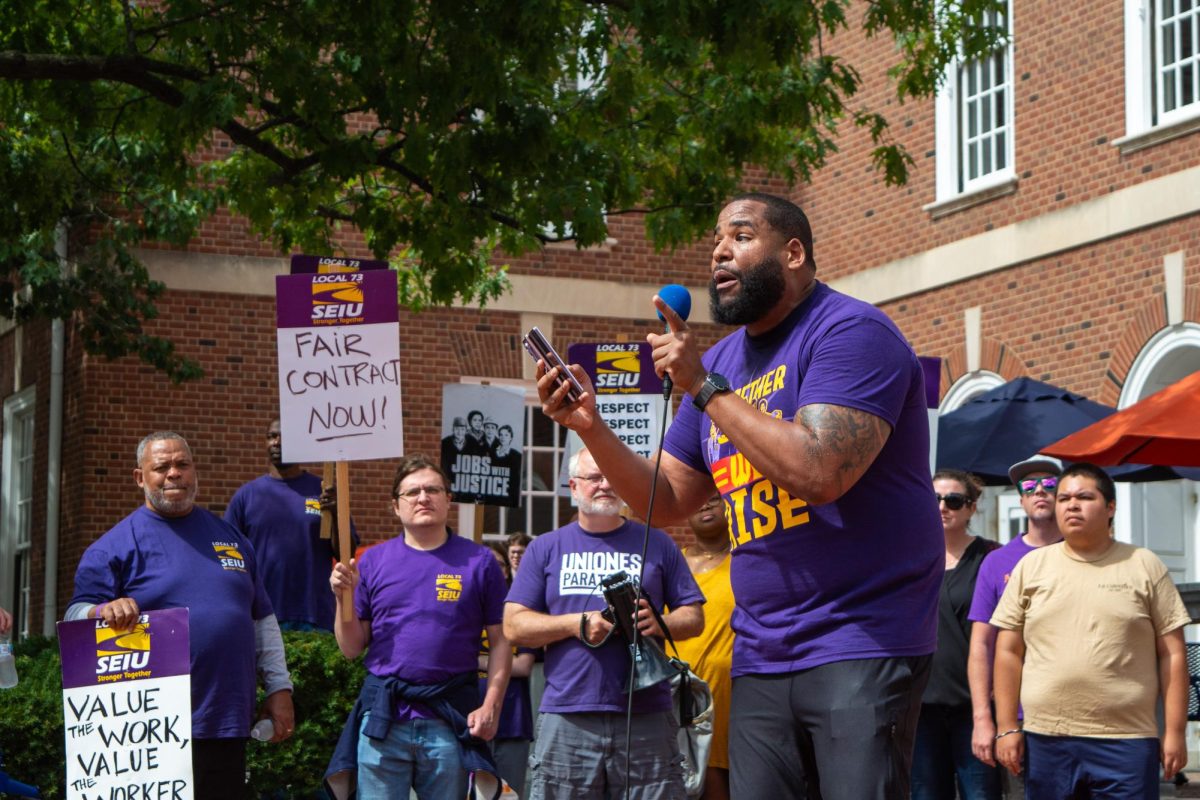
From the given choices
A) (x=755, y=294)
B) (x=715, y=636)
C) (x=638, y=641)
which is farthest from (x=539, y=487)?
(x=755, y=294)

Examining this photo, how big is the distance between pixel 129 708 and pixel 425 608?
1.39 m

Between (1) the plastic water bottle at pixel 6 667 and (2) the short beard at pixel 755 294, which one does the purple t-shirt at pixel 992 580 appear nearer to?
(1) the plastic water bottle at pixel 6 667

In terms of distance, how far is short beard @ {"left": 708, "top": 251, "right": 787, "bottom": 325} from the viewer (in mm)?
4180

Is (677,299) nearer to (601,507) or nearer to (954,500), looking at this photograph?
(601,507)

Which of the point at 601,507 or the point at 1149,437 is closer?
the point at 601,507

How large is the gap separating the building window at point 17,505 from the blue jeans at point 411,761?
13.6 m

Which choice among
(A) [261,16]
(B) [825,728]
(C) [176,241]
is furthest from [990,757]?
(C) [176,241]

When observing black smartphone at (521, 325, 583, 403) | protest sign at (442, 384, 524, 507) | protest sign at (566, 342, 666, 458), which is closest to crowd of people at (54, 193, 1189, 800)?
black smartphone at (521, 325, 583, 403)

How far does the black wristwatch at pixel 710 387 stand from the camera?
13.0ft

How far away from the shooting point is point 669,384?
416 cm

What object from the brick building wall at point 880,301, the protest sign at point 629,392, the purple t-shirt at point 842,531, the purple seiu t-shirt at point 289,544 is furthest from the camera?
the brick building wall at point 880,301

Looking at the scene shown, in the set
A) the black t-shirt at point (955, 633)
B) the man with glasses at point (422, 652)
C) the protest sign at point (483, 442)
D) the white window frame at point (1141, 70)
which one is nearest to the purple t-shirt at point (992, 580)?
the black t-shirt at point (955, 633)

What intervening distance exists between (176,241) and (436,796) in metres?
9.13

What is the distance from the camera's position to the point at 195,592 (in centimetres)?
743
